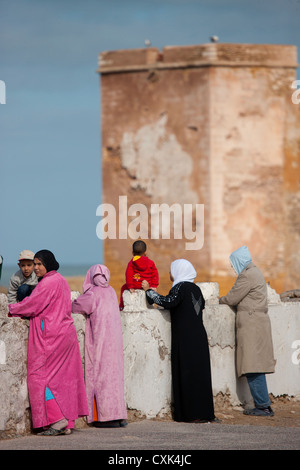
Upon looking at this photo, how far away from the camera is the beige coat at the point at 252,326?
979 centimetres

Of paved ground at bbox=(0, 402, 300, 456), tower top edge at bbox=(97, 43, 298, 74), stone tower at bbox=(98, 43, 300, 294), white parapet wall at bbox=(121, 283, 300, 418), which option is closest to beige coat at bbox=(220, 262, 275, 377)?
white parapet wall at bbox=(121, 283, 300, 418)

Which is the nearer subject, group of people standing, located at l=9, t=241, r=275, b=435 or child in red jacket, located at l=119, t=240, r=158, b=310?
group of people standing, located at l=9, t=241, r=275, b=435

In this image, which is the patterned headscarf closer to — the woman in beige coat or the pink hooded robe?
the pink hooded robe

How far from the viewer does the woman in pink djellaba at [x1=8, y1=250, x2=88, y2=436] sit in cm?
835

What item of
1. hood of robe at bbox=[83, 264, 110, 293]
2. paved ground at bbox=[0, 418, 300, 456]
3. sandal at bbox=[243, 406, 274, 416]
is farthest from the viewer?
sandal at bbox=[243, 406, 274, 416]

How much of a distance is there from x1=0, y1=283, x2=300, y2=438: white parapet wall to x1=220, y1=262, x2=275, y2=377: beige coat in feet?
0.69

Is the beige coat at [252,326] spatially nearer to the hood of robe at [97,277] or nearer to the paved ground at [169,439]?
the paved ground at [169,439]

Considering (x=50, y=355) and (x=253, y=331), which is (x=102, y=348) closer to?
(x=50, y=355)

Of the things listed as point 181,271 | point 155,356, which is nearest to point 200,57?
point 181,271

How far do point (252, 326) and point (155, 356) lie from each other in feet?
3.07

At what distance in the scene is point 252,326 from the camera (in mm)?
9805

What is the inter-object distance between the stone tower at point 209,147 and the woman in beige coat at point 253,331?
41.6 feet

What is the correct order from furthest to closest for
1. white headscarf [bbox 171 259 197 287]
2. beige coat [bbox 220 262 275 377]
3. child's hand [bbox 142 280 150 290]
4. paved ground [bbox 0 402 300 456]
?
beige coat [bbox 220 262 275 377], child's hand [bbox 142 280 150 290], white headscarf [bbox 171 259 197 287], paved ground [bbox 0 402 300 456]
